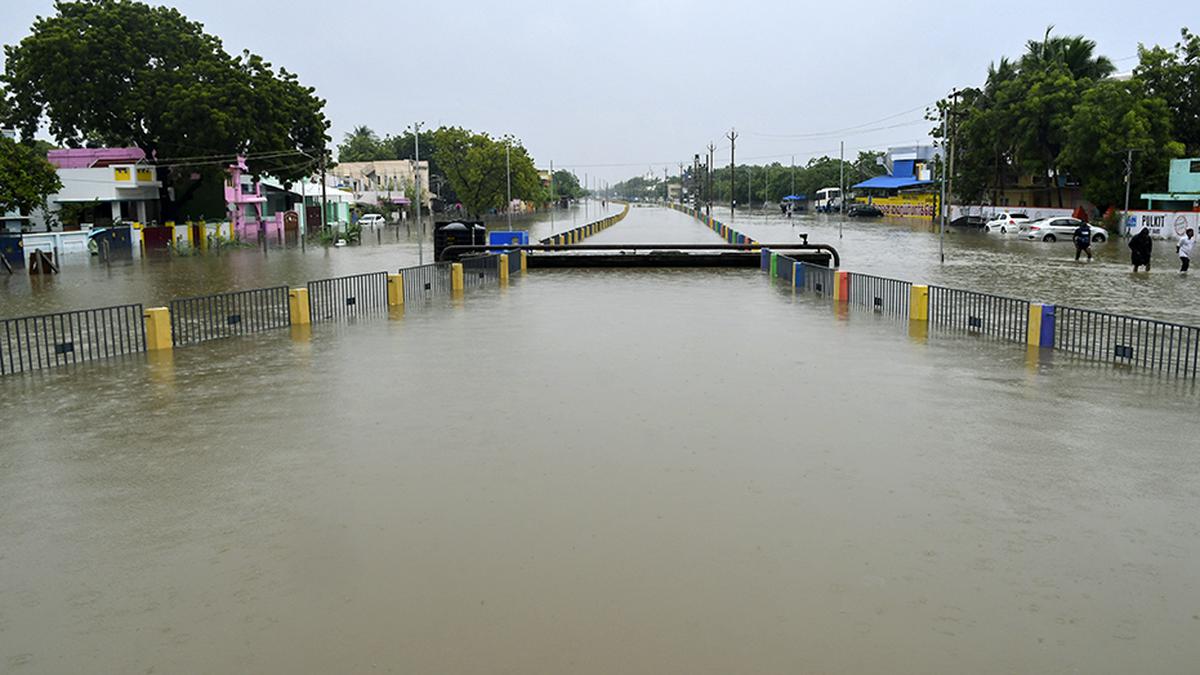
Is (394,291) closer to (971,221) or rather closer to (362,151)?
(971,221)

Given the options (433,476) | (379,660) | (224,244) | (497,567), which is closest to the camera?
(379,660)

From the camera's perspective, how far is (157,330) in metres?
15.7

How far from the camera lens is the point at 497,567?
6594 mm

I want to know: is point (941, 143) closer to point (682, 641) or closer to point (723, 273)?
point (723, 273)

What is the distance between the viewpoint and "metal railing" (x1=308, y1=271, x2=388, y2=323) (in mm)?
19719

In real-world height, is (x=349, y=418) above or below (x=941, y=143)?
below

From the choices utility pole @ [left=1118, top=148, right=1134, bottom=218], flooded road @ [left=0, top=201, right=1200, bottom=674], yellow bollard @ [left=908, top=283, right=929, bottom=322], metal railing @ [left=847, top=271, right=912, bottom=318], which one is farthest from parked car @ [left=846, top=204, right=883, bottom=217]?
flooded road @ [left=0, top=201, right=1200, bottom=674]

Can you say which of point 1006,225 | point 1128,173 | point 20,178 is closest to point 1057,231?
point 1128,173

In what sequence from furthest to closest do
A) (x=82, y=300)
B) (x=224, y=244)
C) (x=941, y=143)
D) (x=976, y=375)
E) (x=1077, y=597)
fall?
(x=941, y=143) < (x=224, y=244) < (x=82, y=300) < (x=976, y=375) < (x=1077, y=597)

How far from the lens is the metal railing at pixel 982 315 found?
53.5 ft

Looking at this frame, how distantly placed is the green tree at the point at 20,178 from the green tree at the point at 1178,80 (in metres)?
58.2

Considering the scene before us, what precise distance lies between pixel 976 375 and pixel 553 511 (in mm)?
7754

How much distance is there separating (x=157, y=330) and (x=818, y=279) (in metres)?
14.9

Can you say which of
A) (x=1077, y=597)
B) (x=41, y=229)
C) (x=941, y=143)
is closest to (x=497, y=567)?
(x=1077, y=597)
